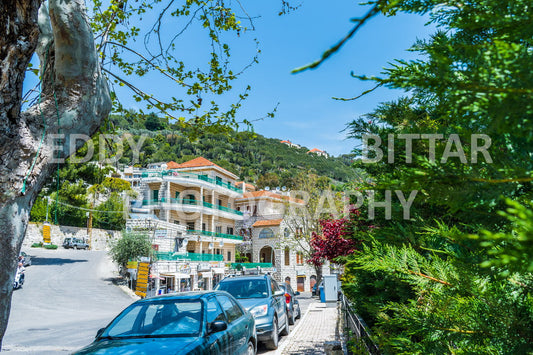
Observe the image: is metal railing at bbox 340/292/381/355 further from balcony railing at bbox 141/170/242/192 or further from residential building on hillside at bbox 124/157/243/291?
balcony railing at bbox 141/170/242/192

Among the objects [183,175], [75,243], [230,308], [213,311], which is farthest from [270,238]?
[213,311]

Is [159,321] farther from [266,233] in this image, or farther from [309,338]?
[266,233]

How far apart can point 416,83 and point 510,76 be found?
0.27 metres

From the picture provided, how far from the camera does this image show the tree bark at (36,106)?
3.68 m

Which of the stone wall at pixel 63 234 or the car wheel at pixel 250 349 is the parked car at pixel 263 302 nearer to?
the car wheel at pixel 250 349

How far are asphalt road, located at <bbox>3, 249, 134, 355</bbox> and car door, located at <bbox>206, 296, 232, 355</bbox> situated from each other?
232 inches

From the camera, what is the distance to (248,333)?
689cm

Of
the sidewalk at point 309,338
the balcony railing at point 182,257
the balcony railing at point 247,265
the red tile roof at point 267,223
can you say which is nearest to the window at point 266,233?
the red tile roof at point 267,223

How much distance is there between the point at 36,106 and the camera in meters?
4.45

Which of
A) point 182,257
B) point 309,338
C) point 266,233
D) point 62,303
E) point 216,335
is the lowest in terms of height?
point 62,303

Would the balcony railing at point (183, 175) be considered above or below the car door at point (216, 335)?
above

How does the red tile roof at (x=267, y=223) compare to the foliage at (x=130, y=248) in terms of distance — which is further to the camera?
the red tile roof at (x=267, y=223)

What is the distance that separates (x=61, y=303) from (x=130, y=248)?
9.40 metres

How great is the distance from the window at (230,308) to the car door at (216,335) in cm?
20
